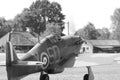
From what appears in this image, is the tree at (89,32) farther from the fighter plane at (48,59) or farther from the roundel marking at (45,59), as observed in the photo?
the roundel marking at (45,59)

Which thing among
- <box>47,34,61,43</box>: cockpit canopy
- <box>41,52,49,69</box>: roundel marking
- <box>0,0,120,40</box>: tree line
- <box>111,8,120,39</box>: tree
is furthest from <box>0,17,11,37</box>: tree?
<box>41,52,49,69</box>: roundel marking

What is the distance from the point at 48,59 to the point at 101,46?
7841 centimetres

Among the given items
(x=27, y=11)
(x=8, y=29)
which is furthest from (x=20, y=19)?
(x=8, y=29)

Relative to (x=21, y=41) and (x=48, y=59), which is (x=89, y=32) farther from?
(x=48, y=59)

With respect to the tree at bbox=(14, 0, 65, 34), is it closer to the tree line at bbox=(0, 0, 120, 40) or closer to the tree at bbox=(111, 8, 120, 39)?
the tree line at bbox=(0, 0, 120, 40)

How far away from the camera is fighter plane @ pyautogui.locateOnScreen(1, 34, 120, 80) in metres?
10.2

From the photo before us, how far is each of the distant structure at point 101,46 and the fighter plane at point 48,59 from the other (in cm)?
7114

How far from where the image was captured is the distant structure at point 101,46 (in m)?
85.9

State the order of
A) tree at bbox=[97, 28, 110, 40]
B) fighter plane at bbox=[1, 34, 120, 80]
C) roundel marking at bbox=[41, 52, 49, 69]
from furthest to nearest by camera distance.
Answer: tree at bbox=[97, 28, 110, 40] < roundel marking at bbox=[41, 52, 49, 69] < fighter plane at bbox=[1, 34, 120, 80]

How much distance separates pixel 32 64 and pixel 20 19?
261 feet

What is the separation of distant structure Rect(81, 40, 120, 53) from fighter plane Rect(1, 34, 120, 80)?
71.1 metres

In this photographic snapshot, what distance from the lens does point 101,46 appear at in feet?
292

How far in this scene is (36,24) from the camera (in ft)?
282

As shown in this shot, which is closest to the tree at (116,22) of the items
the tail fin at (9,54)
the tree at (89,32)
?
the tree at (89,32)
